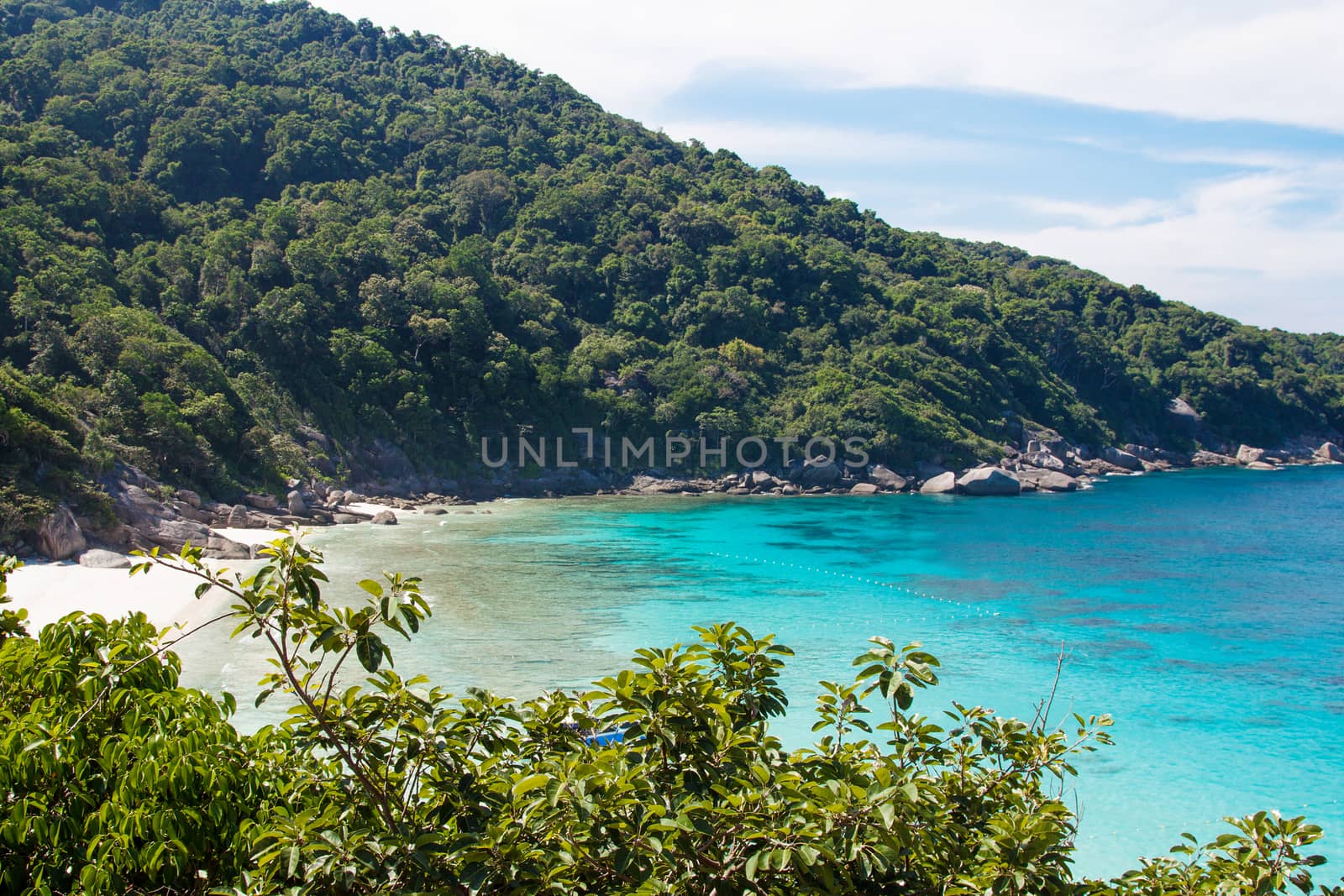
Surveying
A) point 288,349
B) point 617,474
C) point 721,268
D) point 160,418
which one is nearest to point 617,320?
point 721,268

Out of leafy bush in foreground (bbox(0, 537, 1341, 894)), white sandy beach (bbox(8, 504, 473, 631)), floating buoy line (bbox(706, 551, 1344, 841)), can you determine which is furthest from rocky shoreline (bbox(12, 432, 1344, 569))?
leafy bush in foreground (bbox(0, 537, 1341, 894))

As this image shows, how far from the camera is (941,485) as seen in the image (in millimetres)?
54406

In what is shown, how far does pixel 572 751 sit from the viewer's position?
165 inches

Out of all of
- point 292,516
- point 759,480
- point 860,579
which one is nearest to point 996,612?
point 860,579

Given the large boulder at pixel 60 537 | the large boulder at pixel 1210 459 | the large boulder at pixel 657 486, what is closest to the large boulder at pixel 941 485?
the large boulder at pixel 657 486

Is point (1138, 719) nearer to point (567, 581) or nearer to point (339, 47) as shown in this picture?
point (567, 581)

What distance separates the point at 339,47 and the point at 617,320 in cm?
4751

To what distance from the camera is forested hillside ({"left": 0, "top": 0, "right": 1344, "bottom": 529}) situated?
36312 millimetres

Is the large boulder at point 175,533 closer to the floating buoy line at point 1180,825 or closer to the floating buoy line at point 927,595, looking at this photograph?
the floating buoy line at point 927,595

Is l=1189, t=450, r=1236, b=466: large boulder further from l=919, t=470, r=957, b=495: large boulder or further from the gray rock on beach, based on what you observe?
the gray rock on beach

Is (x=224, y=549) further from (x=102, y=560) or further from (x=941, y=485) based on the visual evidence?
(x=941, y=485)

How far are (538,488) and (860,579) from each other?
84.2 ft

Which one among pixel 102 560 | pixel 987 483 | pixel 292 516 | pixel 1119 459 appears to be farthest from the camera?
pixel 1119 459

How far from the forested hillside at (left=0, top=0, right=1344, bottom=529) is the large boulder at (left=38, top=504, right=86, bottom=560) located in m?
0.67
